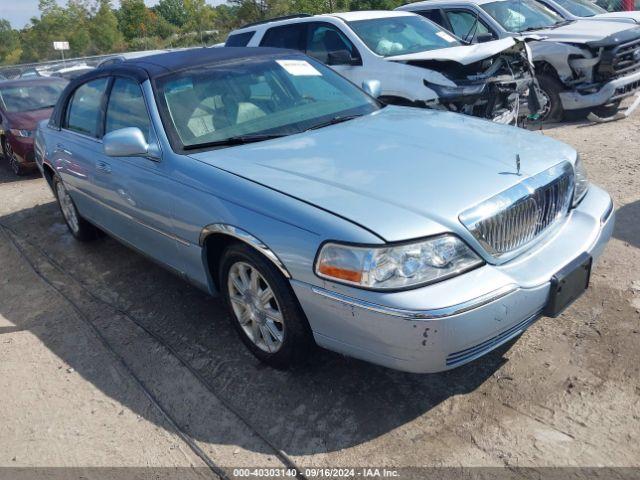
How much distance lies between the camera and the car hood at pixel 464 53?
6.61m

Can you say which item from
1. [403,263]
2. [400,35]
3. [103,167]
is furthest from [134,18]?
[403,263]

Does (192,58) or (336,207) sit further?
(192,58)

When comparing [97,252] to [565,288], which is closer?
[565,288]

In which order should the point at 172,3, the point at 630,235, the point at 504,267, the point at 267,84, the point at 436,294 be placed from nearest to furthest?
the point at 436,294 → the point at 504,267 → the point at 267,84 → the point at 630,235 → the point at 172,3

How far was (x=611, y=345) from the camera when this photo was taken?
3.24m

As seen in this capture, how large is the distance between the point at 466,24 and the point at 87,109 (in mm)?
6448

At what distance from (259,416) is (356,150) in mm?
1526

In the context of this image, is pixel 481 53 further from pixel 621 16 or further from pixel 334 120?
pixel 621 16

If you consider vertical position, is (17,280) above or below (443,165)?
below

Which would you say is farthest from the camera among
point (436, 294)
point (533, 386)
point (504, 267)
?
point (533, 386)

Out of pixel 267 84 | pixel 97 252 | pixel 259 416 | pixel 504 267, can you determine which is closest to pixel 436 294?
pixel 504 267

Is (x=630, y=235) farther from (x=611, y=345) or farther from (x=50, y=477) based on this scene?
(x=50, y=477)

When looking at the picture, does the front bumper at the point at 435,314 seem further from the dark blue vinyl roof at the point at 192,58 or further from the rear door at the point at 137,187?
the dark blue vinyl roof at the point at 192,58

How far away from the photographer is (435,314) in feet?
8.09
